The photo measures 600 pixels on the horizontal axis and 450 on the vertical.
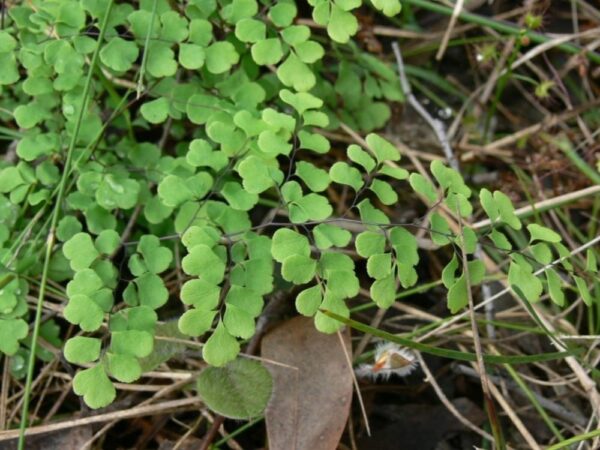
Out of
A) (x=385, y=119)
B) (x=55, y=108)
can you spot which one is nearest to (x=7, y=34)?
(x=55, y=108)

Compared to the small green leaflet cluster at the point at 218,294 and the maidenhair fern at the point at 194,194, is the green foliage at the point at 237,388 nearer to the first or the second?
the maidenhair fern at the point at 194,194

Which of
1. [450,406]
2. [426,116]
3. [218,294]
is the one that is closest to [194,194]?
[218,294]

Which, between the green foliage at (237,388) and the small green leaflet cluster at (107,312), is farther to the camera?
the green foliage at (237,388)

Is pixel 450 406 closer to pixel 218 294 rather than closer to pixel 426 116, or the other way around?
pixel 218 294

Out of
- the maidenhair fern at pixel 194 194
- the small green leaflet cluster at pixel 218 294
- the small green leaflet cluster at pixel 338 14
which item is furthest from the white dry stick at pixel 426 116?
the small green leaflet cluster at pixel 218 294

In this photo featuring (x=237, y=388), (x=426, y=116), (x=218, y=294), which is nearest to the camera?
(x=218, y=294)

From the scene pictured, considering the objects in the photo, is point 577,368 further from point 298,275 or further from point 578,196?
point 298,275
